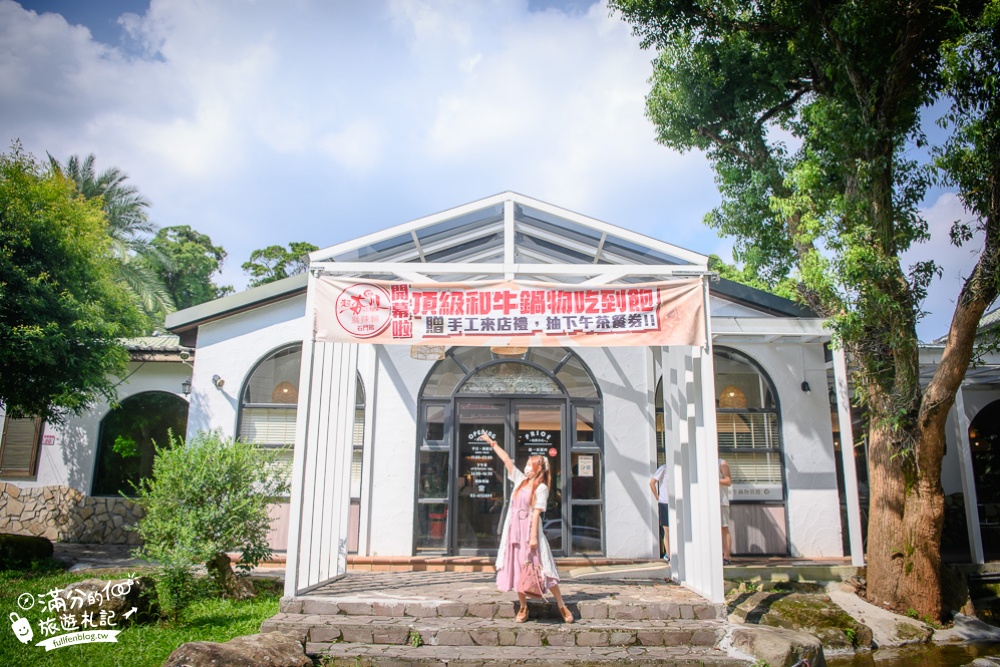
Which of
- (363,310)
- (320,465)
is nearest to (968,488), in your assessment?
(363,310)

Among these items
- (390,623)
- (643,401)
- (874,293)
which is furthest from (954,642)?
(390,623)

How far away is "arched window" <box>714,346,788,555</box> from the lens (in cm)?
950

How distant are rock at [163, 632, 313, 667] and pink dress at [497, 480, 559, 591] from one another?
6.31ft

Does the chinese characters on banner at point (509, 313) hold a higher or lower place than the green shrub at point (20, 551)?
higher

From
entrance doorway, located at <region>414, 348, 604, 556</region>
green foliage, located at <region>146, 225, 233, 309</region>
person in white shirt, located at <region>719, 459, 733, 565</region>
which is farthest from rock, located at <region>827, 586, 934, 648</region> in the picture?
green foliage, located at <region>146, 225, 233, 309</region>

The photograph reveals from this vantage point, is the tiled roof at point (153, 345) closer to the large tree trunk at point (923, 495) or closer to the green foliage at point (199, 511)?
the green foliage at point (199, 511)

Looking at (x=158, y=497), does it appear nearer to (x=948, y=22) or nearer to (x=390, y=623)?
(x=390, y=623)

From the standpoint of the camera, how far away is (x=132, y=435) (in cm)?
1224

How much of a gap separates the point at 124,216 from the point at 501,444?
1885 cm

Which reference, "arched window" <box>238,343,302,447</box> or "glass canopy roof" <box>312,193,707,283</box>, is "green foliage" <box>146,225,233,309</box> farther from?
"glass canopy roof" <box>312,193,707,283</box>

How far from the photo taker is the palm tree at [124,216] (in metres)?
20.6

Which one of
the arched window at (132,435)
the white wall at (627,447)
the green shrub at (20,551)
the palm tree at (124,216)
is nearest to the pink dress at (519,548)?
the white wall at (627,447)

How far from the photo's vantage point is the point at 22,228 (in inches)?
382

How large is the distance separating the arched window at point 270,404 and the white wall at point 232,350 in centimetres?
13
